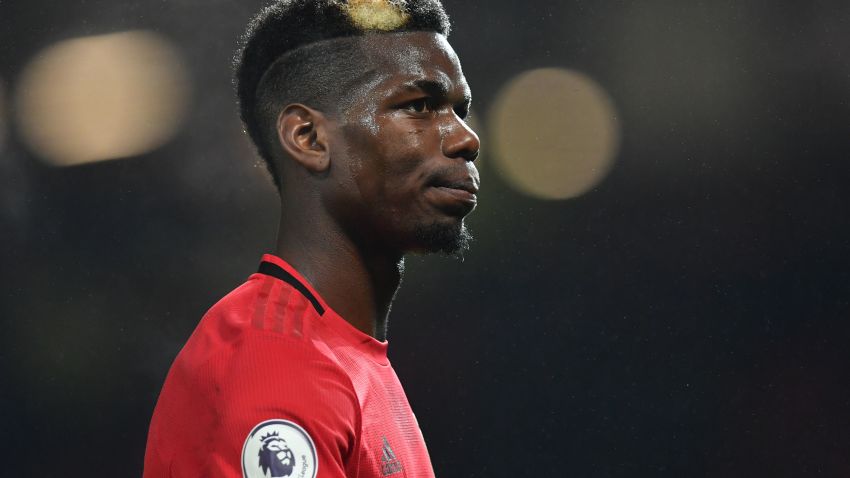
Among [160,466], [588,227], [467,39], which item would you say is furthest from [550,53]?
[160,466]

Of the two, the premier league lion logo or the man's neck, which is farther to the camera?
the man's neck

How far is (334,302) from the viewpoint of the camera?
1123 mm

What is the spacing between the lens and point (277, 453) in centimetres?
83

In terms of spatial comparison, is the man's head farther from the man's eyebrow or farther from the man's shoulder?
the man's shoulder

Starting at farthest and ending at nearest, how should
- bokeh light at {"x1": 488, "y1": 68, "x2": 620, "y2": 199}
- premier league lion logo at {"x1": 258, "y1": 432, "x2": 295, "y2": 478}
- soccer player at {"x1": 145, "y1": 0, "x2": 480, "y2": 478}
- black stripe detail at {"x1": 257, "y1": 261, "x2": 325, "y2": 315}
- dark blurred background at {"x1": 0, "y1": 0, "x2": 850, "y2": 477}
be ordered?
bokeh light at {"x1": 488, "y1": 68, "x2": 620, "y2": 199}
dark blurred background at {"x1": 0, "y1": 0, "x2": 850, "y2": 477}
black stripe detail at {"x1": 257, "y1": 261, "x2": 325, "y2": 315}
soccer player at {"x1": 145, "y1": 0, "x2": 480, "y2": 478}
premier league lion logo at {"x1": 258, "y1": 432, "x2": 295, "y2": 478}

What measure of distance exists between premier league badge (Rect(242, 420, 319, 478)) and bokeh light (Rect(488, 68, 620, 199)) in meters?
2.18

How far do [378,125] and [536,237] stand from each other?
188 centimetres

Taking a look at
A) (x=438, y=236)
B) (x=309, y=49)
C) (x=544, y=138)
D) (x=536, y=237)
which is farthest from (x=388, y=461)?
(x=544, y=138)

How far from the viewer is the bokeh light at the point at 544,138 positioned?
2.96 m

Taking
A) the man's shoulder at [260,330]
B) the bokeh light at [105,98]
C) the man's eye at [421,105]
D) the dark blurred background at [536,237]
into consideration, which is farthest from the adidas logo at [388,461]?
the bokeh light at [105,98]

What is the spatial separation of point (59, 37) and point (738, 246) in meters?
2.12

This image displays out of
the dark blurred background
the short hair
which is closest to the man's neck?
the short hair

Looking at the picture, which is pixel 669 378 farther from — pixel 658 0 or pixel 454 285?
pixel 658 0

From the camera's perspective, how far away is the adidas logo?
3.18 feet
